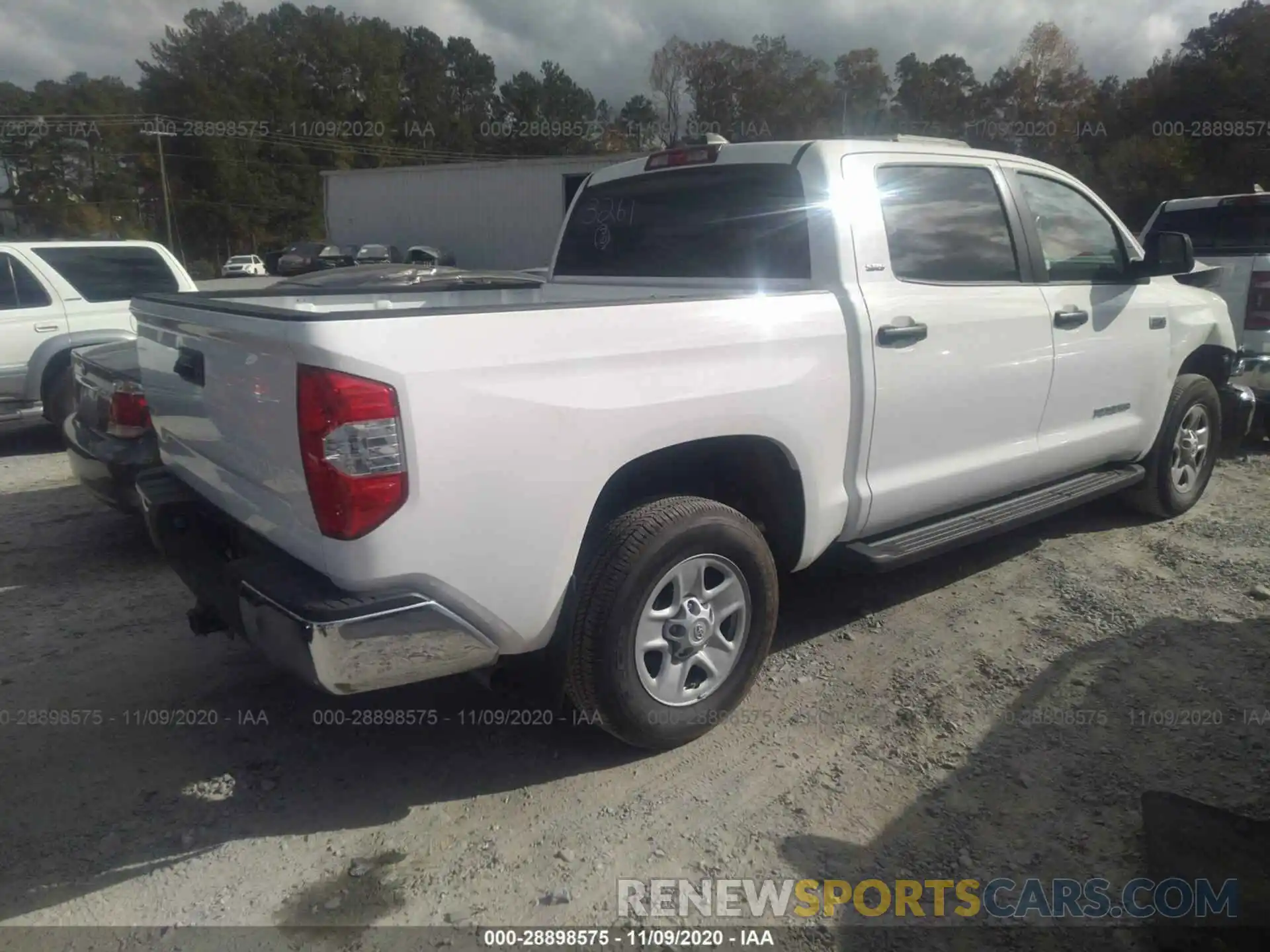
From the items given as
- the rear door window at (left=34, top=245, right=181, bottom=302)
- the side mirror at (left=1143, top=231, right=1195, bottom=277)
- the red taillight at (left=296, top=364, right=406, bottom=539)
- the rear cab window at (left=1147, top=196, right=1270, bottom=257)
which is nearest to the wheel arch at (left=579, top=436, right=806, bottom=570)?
the red taillight at (left=296, top=364, right=406, bottom=539)

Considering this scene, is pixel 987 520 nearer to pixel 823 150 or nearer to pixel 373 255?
pixel 823 150

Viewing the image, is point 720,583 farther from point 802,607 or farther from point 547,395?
point 802,607

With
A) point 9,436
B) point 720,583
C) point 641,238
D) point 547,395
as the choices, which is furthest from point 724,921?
point 9,436

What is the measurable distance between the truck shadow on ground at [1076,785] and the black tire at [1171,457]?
4.78 ft

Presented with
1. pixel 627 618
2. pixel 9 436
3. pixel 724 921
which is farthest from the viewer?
pixel 9 436

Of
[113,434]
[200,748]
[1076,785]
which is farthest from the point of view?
[113,434]

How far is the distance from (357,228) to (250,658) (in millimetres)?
37866

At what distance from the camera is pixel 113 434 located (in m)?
4.57

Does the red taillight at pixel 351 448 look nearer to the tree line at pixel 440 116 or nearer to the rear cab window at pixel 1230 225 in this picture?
the rear cab window at pixel 1230 225

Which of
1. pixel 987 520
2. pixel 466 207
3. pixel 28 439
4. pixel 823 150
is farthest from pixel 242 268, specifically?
pixel 987 520

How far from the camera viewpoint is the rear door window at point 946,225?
3691 millimetres

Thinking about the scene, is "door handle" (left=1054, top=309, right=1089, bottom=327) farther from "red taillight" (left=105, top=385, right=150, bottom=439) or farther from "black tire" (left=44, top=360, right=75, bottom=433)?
"black tire" (left=44, top=360, right=75, bottom=433)

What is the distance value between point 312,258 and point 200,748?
107ft

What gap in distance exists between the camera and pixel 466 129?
7925cm
